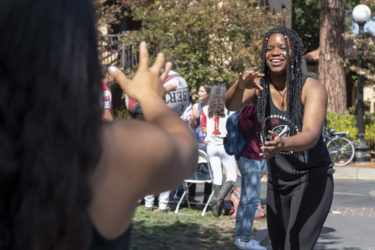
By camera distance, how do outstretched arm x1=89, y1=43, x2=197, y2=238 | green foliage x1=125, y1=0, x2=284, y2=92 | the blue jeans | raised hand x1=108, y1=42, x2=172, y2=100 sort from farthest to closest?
green foliage x1=125, y1=0, x2=284, y2=92
the blue jeans
raised hand x1=108, y1=42, x2=172, y2=100
outstretched arm x1=89, y1=43, x2=197, y2=238

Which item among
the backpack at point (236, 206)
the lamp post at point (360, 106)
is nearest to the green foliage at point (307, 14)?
the lamp post at point (360, 106)

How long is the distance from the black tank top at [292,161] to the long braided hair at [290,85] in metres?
0.03

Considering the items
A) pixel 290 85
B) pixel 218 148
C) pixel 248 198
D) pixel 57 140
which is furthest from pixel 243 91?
pixel 218 148

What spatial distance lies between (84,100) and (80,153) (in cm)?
12

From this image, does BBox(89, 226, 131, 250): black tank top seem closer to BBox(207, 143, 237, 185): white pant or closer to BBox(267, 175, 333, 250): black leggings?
BBox(267, 175, 333, 250): black leggings

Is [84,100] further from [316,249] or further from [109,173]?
[316,249]

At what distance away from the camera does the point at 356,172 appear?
611 inches

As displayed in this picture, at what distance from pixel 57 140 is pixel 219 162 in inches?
310

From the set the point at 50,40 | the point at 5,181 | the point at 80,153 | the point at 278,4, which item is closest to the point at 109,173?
the point at 80,153

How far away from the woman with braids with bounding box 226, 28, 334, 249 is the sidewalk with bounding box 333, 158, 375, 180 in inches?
431

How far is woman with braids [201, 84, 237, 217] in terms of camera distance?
29.9 ft

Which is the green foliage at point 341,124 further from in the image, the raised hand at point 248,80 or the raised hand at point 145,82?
the raised hand at point 145,82

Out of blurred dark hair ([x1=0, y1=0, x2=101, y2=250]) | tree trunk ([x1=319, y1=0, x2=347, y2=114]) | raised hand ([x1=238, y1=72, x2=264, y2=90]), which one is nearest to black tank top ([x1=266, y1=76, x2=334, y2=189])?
raised hand ([x1=238, y1=72, x2=264, y2=90])

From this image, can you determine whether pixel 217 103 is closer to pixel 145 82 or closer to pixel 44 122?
pixel 145 82
